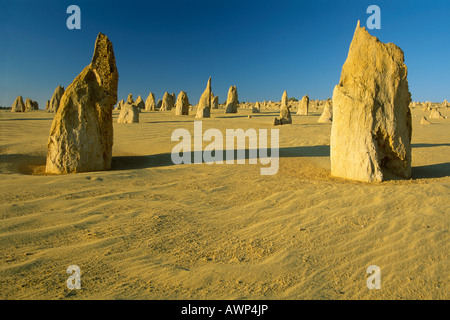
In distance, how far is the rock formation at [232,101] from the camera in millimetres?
26828

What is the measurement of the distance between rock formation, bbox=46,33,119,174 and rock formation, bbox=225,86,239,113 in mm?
20760

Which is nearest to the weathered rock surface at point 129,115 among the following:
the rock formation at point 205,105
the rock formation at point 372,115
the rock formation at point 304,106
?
the rock formation at point 205,105

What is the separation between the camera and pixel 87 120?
19.5 ft

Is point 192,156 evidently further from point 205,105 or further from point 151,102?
point 151,102

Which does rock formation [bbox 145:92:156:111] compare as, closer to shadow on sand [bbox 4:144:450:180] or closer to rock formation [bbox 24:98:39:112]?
rock formation [bbox 24:98:39:112]

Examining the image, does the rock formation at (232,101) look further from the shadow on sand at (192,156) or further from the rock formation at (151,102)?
the shadow on sand at (192,156)

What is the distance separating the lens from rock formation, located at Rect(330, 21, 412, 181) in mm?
5438

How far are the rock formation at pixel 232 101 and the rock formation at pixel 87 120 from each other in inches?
817

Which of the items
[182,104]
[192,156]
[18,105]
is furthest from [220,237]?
[18,105]

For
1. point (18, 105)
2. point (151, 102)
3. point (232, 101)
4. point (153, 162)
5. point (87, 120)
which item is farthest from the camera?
point (151, 102)

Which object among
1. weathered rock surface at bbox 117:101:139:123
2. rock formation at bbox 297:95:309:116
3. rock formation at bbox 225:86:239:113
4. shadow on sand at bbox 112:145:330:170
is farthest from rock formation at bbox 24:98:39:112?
shadow on sand at bbox 112:145:330:170

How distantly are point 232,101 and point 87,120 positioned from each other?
2193 cm
